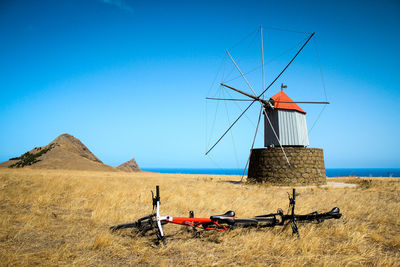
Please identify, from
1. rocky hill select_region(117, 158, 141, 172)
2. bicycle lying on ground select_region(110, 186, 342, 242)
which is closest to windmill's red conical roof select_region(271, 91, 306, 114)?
bicycle lying on ground select_region(110, 186, 342, 242)

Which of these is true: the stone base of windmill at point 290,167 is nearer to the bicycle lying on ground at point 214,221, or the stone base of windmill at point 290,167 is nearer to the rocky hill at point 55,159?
the bicycle lying on ground at point 214,221

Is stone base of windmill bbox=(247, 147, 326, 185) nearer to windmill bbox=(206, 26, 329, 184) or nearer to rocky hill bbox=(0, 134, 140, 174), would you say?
windmill bbox=(206, 26, 329, 184)

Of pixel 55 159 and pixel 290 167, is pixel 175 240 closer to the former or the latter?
pixel 290 167

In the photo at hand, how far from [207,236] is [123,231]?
2.30 meters

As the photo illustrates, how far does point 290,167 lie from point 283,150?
58.4 inches

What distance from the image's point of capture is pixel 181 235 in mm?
5949

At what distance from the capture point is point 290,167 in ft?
60.3

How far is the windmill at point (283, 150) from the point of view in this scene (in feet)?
60.5

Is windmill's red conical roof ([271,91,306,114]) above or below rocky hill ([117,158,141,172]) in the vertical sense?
above

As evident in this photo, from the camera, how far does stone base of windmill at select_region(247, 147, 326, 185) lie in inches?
721

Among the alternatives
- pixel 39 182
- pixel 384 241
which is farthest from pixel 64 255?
pixel 39 182

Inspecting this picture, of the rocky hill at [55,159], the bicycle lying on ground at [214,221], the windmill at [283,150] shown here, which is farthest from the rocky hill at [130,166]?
the bicycle lying on ground at [214,221]

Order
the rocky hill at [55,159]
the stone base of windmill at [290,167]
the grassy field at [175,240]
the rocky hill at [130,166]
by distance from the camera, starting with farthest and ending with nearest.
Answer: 1. the rocky hill at [130,166]
2. the rocky hill at [55,159]
3. the stone base of windmill at [290,167]
4. the grassy field at [175,240]

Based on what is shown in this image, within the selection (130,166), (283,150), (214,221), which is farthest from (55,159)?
(214,221)
